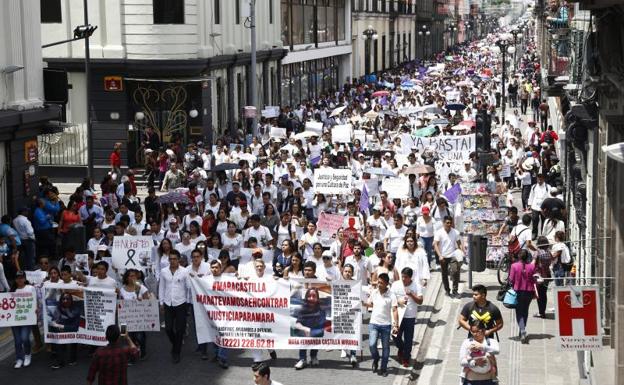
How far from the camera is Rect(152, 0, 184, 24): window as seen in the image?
3684 cm

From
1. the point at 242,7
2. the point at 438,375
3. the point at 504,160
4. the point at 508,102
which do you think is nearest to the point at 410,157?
the point at 504,160

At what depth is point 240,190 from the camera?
24.8 meters

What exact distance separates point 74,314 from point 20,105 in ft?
29.5

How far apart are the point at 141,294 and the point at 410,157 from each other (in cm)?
1214

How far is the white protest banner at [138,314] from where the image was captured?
1577 cm

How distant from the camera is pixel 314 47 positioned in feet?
206

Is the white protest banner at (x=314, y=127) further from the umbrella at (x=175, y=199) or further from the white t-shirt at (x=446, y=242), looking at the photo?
the white t-shirt at (x=446, y=242)

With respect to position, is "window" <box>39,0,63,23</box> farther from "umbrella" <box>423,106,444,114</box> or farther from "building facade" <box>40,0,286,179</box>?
"umbrella" <box>423,106,444,114</box>

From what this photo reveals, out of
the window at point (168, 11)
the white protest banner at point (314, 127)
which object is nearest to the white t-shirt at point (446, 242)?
the white protest banner at point (314, 127)

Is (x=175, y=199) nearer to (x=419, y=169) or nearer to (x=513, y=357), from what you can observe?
(x=419, y=169)

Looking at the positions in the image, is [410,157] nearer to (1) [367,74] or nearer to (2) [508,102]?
(2) [508,102]

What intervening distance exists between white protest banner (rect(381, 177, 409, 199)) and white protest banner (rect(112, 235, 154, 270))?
753cm

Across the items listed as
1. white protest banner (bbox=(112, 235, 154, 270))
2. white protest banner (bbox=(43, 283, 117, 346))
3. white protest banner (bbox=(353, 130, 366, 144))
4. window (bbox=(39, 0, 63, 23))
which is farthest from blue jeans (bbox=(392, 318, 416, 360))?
window (bbox=(39, 0, 63, 23))

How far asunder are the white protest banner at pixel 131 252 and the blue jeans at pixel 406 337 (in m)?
4.37
